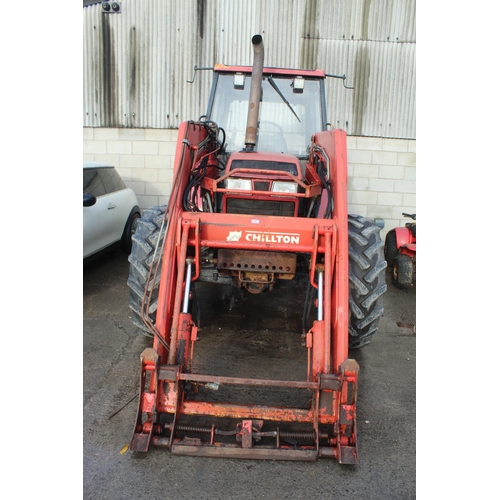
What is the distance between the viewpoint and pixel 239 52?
26.6 ft

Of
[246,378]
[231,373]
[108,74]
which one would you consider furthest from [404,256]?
[108,74]

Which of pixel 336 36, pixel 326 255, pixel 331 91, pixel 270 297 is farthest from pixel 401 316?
pixel 336 36

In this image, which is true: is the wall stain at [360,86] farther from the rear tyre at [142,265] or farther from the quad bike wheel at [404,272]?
the rear tyre at [142,265]

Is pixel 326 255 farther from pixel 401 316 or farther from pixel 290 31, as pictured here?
pixel 290 31

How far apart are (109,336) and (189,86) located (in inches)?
221

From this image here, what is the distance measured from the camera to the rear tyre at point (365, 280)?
3.52 metres

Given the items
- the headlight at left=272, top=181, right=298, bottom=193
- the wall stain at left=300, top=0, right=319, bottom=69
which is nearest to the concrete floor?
the headlight at left=272, top=181, right=298, bottom=193

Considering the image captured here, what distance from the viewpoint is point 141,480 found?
251cm

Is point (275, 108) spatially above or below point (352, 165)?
above

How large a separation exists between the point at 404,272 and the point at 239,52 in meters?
5.14

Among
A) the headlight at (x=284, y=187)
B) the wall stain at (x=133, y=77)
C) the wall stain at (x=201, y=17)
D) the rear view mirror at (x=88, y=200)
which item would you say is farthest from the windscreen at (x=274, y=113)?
the wall stain at (x=133, y=77)

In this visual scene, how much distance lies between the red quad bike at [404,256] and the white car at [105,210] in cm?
444

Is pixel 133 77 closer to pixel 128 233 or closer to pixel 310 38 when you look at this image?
pixel 128 233

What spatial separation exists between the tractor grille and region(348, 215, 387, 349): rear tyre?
593mm
